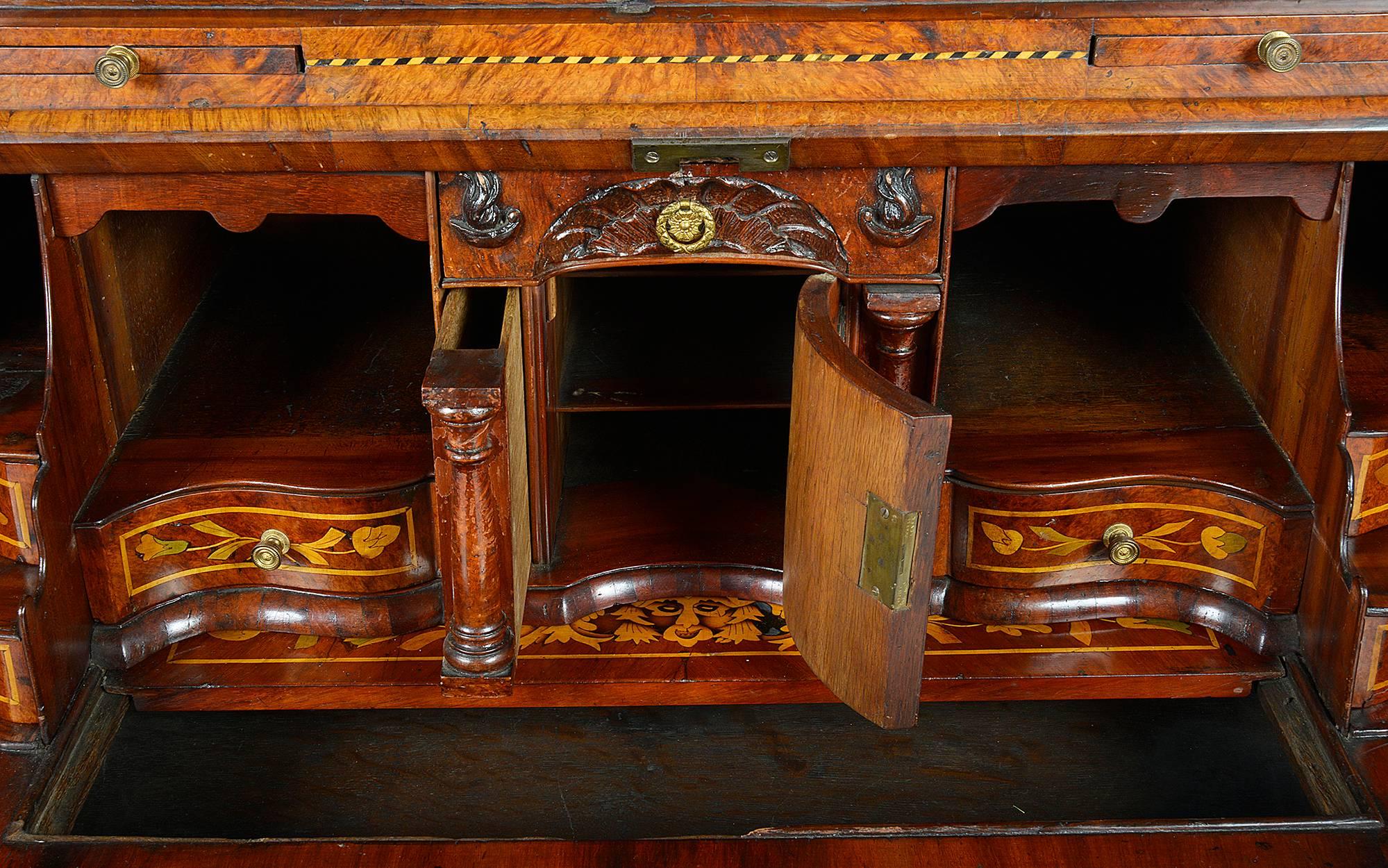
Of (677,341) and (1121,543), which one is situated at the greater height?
(677,341)

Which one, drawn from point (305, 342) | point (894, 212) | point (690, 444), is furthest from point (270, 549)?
point (894, 212)

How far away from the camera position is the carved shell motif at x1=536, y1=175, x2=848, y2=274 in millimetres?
1525

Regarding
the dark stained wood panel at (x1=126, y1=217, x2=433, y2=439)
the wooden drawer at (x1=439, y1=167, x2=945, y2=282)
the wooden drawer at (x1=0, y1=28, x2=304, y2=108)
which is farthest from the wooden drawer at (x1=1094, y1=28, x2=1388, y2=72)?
the dark stained wood panel at (x1=126, y1=217, x2=433, y2=439)

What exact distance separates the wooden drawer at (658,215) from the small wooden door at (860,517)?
96mm

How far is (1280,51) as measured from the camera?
1438 millimetres

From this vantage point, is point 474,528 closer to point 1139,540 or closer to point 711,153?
point 711,153

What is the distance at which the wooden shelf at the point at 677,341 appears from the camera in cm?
177

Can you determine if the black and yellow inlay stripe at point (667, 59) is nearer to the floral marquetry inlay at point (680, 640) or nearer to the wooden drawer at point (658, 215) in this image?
the wooden drawer at point (658, 215)

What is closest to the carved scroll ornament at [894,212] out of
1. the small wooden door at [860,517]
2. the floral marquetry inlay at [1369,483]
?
the small wooden door at [860,517]

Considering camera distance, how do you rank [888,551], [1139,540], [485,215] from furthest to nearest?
[1139,540] < [485,215] < [888,551]

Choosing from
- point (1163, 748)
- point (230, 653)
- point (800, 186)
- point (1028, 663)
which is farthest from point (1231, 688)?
point (230, 653)

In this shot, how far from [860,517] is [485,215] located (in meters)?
0.54

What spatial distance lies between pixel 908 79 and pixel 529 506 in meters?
0.68

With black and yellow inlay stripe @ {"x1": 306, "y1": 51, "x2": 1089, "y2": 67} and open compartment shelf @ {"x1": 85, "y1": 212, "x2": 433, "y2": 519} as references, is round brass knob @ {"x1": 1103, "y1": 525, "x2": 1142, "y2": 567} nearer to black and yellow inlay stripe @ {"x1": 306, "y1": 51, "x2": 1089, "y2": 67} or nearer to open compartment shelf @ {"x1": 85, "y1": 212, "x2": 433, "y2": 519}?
black and yellow inlay stripe @ {"x1": 306, "y1": 51, "x2": 1089, "y2": 67}
